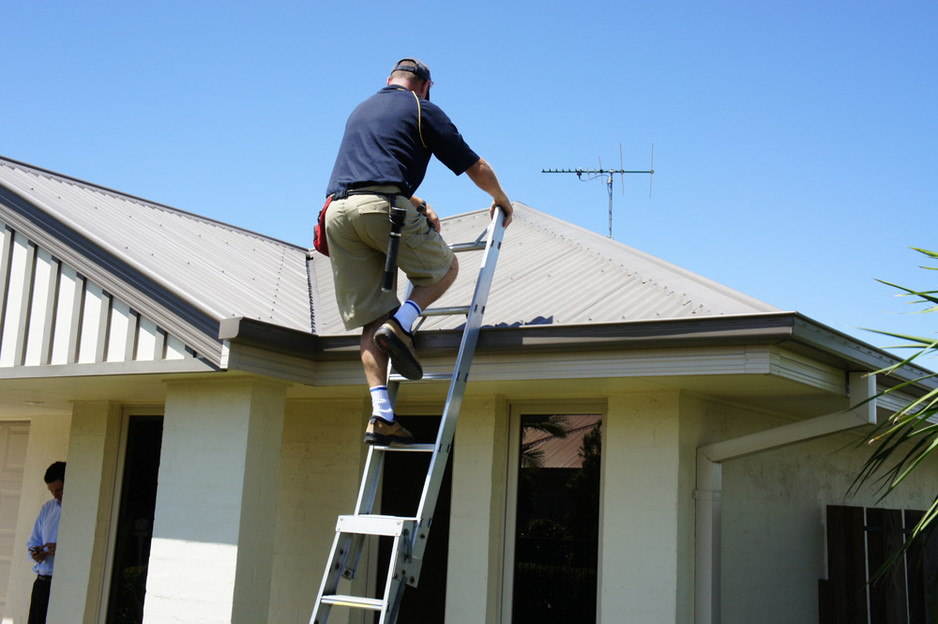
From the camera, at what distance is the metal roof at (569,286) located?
238 inches

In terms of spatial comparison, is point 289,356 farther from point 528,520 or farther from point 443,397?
point 528,520

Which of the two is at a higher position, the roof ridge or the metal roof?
the roof ridge

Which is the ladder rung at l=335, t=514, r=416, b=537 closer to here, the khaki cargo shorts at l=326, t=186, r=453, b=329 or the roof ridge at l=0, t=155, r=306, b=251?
the khaki cargo shorts at l=326, t=186, r=453, b=329

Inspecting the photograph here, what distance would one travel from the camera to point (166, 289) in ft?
21.2

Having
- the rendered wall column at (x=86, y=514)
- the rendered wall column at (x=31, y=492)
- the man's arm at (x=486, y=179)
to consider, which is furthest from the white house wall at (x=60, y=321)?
the rendered wall column at (x=31, y=492)

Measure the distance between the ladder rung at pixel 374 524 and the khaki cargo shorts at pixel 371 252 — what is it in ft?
3.83

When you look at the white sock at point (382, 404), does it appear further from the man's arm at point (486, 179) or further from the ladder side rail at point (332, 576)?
the man's arm at point (486, 179)

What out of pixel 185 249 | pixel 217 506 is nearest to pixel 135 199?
pixel 185 249

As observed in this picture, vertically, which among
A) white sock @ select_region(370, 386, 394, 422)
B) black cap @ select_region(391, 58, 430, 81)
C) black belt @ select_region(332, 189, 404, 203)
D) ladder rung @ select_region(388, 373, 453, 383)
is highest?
black cap @ select_region(391, 58, 430, 81)

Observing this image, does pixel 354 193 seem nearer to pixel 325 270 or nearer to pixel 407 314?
pixel 407 314

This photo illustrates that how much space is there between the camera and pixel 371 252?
541cm

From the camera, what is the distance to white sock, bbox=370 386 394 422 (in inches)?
195

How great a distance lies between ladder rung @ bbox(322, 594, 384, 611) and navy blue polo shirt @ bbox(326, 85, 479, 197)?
Result: 7.14ft

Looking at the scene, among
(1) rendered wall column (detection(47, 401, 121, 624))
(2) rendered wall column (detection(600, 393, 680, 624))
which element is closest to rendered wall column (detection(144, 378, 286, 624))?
(1) rendered wall column (detection(47, 401, 121, 624))
